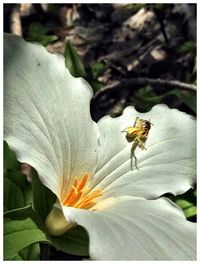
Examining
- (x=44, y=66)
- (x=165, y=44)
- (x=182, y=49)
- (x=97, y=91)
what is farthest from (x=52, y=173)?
(x=165, y=44)

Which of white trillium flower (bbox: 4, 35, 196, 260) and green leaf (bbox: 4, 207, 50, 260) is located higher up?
white trillium flower (bbox: 4, 35, 196, 260)

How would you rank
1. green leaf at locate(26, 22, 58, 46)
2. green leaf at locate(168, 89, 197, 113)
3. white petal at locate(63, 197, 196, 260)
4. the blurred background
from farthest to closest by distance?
green leaf at locate(26, 22, 58, 46)
the blurred background
green leaf at locate(168, 89, 197, 113)
white petal at locate(63, 197, 196, 260)

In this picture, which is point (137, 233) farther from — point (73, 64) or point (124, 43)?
point (124, 43)

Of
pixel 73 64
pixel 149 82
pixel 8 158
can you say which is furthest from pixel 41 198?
pixel 149 82

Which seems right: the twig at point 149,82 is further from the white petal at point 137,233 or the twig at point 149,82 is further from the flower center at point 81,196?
the white petal at point 137,233

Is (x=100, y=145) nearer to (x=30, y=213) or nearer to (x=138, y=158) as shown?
(x=138, y=158)

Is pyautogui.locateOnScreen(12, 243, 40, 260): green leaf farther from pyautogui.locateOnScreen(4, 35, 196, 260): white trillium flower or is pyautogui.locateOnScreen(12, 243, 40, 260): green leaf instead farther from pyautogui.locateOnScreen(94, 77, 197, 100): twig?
pyautogui.locateOnScreen(94, 77, 197, 100): twig

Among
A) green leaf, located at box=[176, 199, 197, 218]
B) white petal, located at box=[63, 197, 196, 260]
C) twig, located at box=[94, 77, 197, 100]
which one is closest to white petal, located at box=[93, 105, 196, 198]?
white petal, located at box=[63, 197, 196, 260]
